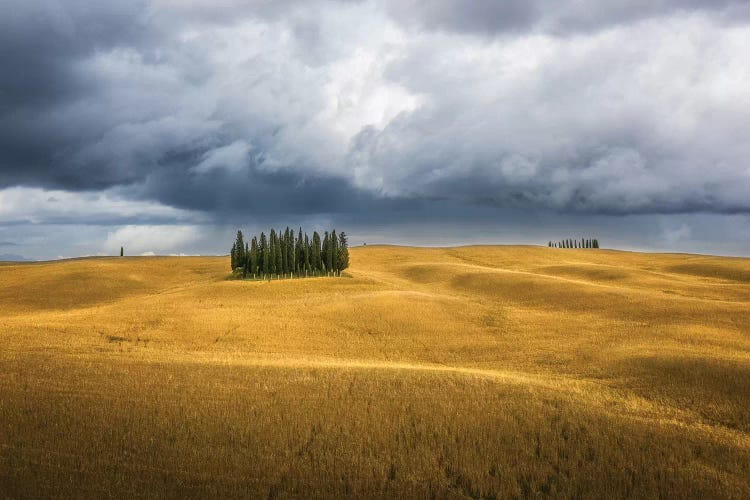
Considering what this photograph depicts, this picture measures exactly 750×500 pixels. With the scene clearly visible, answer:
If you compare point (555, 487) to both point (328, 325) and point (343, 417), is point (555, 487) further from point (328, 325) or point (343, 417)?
point (328, 325)

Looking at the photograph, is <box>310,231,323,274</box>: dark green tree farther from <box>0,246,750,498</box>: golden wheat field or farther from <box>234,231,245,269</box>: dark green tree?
<box>0,246,750,498</box>: golden wheat field

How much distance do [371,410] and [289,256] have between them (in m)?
82.3

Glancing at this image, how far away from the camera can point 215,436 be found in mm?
15445

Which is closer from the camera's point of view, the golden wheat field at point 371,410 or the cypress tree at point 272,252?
the golden wheat field at point 371,410

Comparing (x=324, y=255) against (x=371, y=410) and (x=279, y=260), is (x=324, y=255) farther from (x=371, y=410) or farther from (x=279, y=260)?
(x=371, y=410)

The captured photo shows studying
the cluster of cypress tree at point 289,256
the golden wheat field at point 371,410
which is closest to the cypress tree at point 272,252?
the cluster of cypress tree at point 289,256

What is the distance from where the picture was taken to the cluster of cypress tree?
95.8 m

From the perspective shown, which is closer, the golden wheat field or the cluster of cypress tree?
the golden wheat field

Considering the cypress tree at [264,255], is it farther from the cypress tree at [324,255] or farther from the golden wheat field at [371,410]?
the golden wheat field at [371,410]

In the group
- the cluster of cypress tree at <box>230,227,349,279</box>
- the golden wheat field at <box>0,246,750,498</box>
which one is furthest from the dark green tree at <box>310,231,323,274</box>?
the golden wheat field at <box>0,246,750,498</box>

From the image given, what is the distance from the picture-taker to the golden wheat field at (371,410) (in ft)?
43.6

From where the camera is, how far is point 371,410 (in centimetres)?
Answer: 1766

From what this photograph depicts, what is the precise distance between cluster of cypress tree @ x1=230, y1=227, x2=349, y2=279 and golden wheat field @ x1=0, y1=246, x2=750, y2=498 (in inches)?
2077

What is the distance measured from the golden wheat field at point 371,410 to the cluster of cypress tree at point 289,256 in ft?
173
